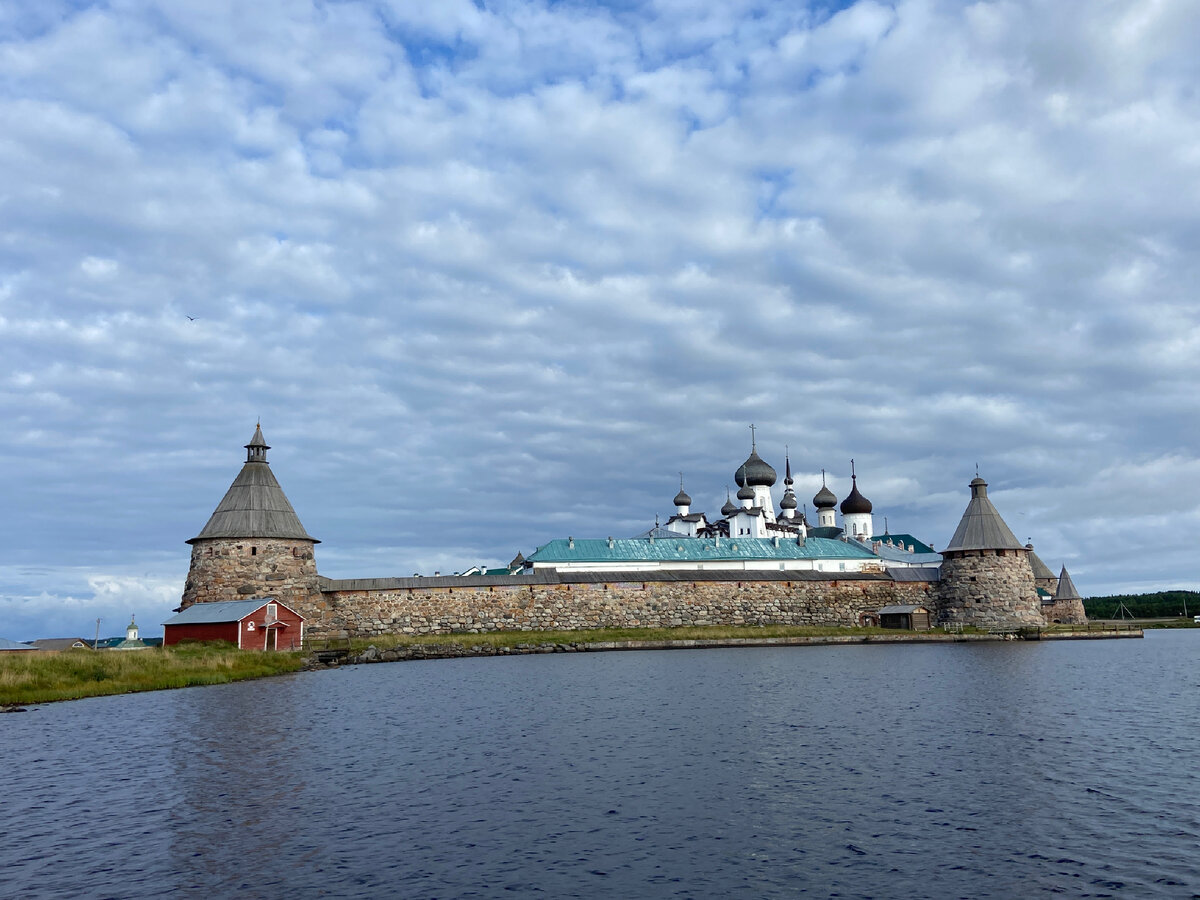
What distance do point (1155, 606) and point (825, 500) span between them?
Answer: 1993 inches

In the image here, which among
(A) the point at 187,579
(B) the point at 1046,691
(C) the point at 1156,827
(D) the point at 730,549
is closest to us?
(C) the point at 1156,827

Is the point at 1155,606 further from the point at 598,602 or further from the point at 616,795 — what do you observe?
the point at 616,795

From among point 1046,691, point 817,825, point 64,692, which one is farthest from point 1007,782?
point 64,692

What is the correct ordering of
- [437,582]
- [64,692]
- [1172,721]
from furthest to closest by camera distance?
[437,582] < [64,692] < [1172,721]

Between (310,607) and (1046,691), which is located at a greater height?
(310,607)

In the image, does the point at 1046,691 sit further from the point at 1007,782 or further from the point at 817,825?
the point at 817,825

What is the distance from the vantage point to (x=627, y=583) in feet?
163

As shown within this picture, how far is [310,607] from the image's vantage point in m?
43.8

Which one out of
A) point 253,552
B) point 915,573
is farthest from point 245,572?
point 915,573

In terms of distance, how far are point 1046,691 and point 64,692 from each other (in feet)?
88.6

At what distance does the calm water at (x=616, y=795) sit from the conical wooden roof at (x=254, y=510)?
63.6ft

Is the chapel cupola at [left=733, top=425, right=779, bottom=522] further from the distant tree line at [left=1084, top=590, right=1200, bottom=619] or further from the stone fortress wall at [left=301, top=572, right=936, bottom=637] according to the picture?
the distant tree line at [left=1084, top=590, right=1200, bottom=619]

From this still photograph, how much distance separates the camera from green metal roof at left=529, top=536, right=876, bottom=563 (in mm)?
56334

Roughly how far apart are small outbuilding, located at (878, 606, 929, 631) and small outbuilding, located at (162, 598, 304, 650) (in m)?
33.1
